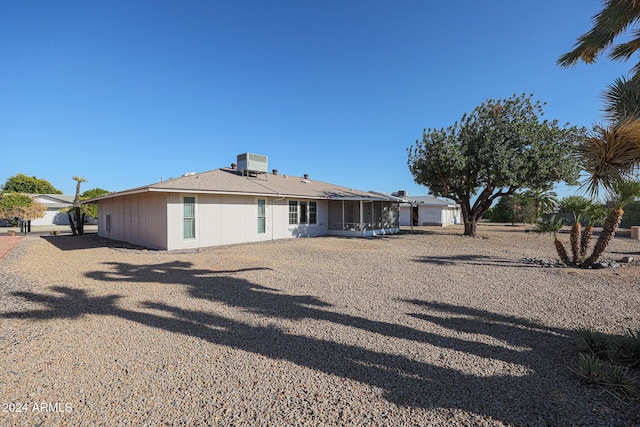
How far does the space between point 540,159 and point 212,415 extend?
18.7 m

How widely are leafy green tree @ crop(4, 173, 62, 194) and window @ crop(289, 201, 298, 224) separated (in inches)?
2438

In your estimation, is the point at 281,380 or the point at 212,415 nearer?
the point at 212,415

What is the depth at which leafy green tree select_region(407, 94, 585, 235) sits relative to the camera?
16.0 metres

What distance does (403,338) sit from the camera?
168 inches

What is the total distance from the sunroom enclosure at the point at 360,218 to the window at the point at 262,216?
5301 mm

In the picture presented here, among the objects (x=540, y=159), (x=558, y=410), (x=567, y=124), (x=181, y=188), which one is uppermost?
(x=567, y=124)

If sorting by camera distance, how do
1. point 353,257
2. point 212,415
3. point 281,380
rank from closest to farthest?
1. point 212,415
2. point 281,380
3. point 353,257

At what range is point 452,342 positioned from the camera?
4.13 meters

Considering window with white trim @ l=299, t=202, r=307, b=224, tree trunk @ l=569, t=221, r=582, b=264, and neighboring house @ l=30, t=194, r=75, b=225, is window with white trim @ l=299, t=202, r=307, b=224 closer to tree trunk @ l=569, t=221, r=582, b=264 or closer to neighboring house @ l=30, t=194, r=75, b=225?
tree trunk @ l=569, t=221, r=582, b=264

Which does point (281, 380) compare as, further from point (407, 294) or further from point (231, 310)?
point (407, 294)

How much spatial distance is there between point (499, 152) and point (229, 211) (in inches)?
549

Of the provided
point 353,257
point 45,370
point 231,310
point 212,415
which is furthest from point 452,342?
point 353,257

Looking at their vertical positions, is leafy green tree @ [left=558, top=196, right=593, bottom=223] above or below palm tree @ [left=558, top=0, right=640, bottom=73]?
below

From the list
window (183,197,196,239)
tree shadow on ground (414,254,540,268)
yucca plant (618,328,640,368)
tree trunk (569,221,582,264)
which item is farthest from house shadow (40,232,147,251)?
tree trunk (569,221,582,264)
